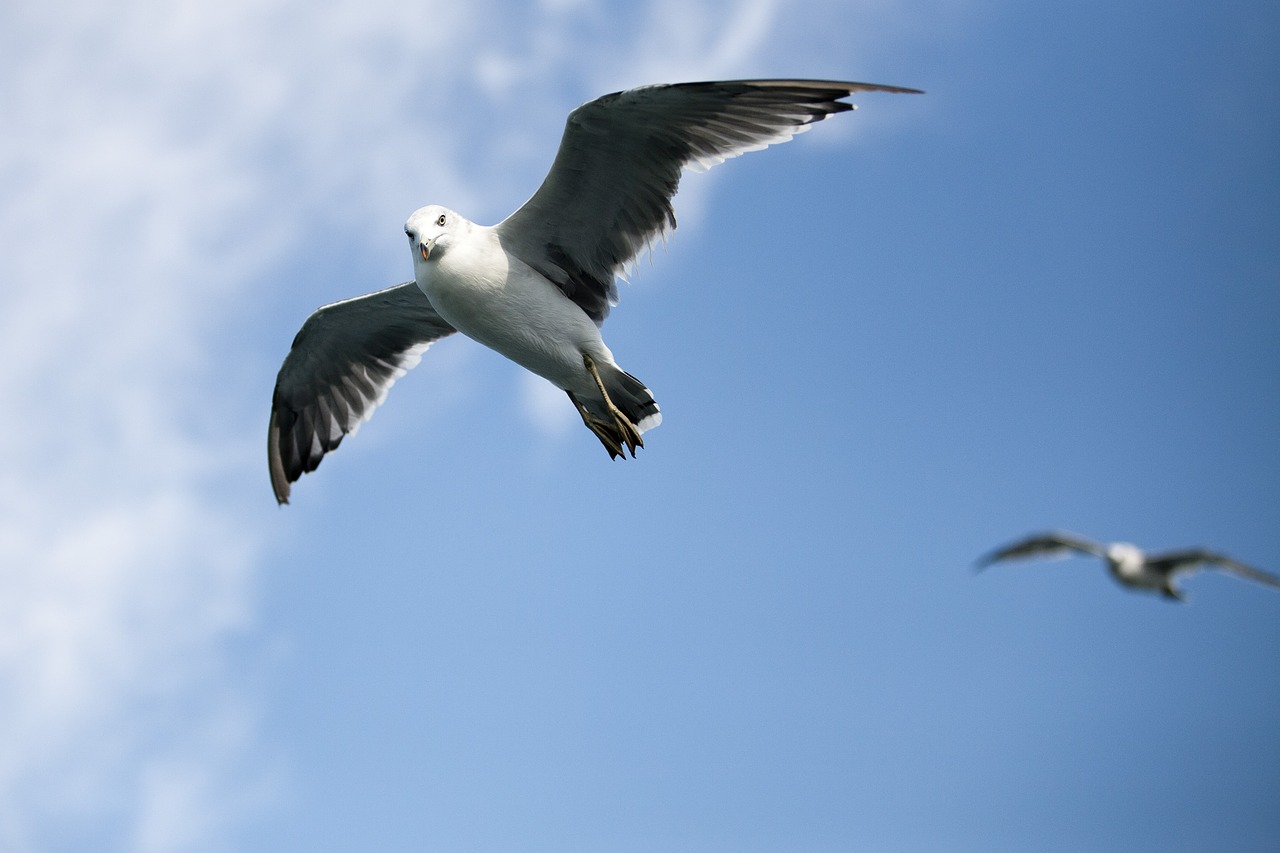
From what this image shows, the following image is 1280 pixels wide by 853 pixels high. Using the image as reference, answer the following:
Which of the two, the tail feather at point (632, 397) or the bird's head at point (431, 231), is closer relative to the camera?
the bird's head at point (431, 231)

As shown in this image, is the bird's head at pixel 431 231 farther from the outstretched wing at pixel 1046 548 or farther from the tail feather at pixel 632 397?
the outstretched wing at pixel 1046 548

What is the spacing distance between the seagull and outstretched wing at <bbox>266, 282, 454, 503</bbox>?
0.71 metres

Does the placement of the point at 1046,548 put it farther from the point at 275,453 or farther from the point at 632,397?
the point at 275,453

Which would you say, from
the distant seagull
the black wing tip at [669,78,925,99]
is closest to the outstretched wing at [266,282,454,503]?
the black wing tip at [669,78,925,99]

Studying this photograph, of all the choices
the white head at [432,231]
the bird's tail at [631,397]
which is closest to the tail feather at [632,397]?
the bird's tail at [631,397]

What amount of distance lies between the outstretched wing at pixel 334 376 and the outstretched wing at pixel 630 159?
5.95 ft

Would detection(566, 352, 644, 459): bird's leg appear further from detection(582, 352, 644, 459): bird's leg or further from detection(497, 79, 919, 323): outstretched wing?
detection(497, 79, 919, 323): outstretched wing

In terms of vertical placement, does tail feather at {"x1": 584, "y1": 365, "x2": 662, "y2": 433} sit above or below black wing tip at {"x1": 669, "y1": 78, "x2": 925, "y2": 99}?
below

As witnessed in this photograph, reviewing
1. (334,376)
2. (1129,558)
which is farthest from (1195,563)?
(334,376)

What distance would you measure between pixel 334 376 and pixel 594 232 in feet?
10.6

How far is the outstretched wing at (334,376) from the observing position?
1028 cm

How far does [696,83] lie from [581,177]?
1.14 metres

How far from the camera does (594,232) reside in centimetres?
857

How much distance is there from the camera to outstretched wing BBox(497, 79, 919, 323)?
7.45 m
